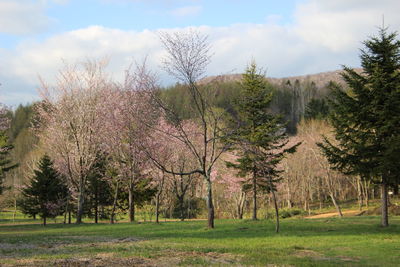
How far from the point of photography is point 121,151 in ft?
94.4

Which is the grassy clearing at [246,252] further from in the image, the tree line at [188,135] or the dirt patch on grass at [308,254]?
the tree line at [188,135]

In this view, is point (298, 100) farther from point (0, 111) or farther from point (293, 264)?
point (293, 264)

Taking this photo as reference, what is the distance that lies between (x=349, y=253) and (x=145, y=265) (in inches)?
246

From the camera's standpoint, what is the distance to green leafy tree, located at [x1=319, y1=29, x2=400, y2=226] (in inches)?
672

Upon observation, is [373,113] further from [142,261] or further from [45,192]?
[45,192]

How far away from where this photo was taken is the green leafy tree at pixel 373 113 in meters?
17.1

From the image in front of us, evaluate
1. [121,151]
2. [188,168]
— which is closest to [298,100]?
[188,168]

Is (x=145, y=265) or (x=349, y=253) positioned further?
(x=349, y=253)

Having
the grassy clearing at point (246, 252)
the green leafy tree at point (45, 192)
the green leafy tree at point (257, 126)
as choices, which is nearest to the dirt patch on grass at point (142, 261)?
the grassy clearing at point (246, 252)

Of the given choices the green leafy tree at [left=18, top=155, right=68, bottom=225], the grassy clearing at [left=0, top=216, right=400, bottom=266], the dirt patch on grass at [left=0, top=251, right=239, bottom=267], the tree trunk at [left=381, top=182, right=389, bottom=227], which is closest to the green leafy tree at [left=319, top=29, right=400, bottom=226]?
the tree trunk at [left=381, top=182, right=389, bottom=227]

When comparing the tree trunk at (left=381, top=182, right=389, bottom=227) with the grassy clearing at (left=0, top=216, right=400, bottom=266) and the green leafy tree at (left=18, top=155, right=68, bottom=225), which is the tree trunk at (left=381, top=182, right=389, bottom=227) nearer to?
the grassy clearing at (left=0, top=216, right=400, bottom=266)

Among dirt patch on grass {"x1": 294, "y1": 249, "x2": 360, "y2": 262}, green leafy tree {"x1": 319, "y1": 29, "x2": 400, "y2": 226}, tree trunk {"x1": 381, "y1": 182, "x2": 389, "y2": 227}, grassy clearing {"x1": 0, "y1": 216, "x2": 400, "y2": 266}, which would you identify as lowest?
dirt patch on grass {"x1": 294, "y1": 249, "x2": 360, "y2": 262}

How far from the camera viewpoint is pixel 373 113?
1759 cm

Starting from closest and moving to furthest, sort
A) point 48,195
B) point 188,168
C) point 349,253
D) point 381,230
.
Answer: point 349,253, point 381,230, point 48,195, point 188,168
